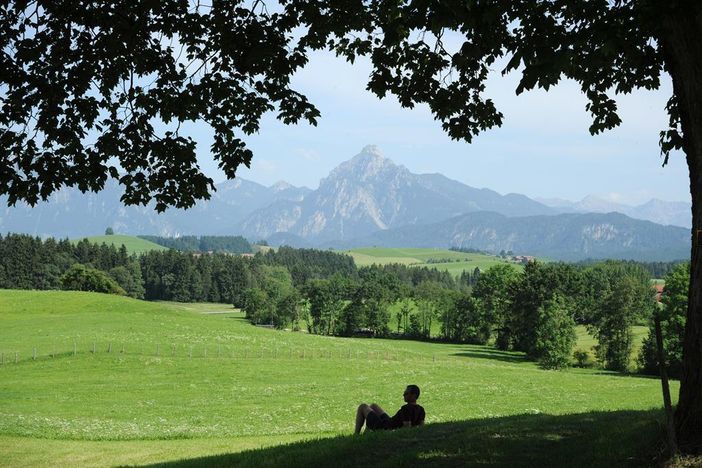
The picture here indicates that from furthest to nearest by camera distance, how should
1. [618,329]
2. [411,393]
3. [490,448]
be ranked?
[618,329] → [411,393] → [490,448]

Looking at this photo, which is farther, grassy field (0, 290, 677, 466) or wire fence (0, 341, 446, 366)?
wire fence (0, 341, 446, 366)

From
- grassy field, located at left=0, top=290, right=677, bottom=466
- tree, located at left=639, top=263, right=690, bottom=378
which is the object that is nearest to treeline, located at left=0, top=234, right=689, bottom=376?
tree, located at left=639, top=263, right=690, bottom=378

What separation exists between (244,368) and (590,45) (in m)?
57.1

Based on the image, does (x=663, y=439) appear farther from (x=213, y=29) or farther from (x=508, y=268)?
(x=508, y=268)

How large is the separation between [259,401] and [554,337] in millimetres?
57947

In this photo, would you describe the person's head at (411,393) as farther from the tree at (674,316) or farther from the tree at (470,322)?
the tree at (470,322)

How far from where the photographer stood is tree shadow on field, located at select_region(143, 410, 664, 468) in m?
10.2

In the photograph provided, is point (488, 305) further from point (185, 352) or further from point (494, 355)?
point (185, 352)

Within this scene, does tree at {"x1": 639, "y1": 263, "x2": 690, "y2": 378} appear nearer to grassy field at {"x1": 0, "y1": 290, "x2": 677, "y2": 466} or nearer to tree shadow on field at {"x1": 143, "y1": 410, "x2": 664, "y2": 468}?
grassy field at {"x1": 0, "y1": 290, "x2": 677, "y2": 466}

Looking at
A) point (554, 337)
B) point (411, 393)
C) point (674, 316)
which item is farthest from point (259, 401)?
point (554, 337)

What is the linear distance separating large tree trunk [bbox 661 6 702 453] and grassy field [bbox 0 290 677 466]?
90 cm

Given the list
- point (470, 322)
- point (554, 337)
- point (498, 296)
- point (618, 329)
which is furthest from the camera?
point (470, 322)

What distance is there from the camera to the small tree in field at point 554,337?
3420 inches

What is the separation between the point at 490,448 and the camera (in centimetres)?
1187
